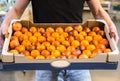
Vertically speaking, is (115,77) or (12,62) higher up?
(12,62)

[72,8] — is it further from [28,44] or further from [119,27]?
[119,27]

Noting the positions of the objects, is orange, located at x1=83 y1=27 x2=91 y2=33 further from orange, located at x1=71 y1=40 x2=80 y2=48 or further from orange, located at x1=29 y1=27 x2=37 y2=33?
orange, located at x1=29 y1=27 x2=37 y2=33

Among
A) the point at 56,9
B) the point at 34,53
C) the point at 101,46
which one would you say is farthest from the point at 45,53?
the point at 56,9

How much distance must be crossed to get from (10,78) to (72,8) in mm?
1533

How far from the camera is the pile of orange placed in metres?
1.15

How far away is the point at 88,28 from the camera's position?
1368 millimetres

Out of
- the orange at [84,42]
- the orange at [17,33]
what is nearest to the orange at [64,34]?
the orange at [84,42]

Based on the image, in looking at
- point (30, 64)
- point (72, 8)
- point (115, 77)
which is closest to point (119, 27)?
point (115, 77)

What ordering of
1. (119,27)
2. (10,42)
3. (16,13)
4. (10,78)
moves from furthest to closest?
(119,27) < (10,78) < (16,13) < (10,42)

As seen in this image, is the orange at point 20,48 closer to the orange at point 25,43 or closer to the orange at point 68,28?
the orange at point 25,43

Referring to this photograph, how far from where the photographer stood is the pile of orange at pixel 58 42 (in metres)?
1.15

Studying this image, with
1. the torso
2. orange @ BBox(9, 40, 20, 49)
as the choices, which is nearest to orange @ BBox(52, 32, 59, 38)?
orange @ BBox(9, 40, 20, 49)

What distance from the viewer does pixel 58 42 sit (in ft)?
4.04

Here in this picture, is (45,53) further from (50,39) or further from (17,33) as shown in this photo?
(17,33)
